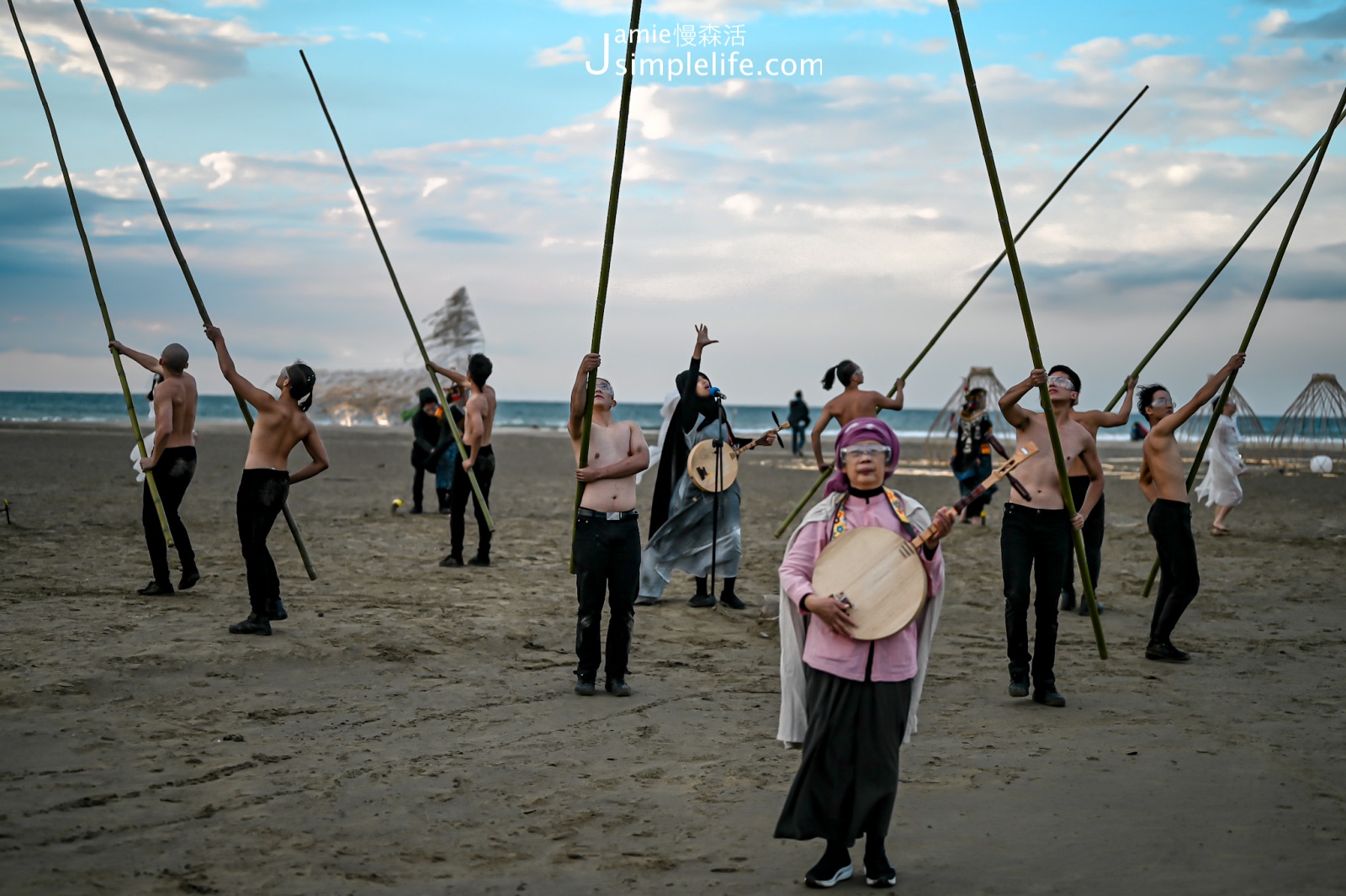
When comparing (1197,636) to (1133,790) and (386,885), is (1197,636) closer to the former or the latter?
(1133,790)

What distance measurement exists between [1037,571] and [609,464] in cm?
285

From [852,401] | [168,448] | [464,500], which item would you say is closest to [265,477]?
[168,448]

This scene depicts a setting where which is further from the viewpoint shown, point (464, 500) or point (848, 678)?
point (464, 500)

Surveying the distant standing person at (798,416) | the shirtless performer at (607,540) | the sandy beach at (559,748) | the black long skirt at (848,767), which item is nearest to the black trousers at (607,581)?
the shirtless performer at (607,540)

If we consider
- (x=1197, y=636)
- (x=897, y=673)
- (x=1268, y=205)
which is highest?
(x=1268, y=205)

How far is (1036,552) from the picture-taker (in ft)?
23.4

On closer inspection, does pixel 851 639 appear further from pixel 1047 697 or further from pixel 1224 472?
pixel 1224 472

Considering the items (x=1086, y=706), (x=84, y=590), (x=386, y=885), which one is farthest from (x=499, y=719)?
(x=84, y=590)

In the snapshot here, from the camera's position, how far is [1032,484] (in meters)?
7.19

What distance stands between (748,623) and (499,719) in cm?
373

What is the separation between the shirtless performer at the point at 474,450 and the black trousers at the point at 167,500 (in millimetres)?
2666

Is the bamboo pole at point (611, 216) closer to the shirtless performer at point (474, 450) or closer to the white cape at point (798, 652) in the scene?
the white cape at point (798, 652)

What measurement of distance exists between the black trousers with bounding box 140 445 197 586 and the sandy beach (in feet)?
1.36

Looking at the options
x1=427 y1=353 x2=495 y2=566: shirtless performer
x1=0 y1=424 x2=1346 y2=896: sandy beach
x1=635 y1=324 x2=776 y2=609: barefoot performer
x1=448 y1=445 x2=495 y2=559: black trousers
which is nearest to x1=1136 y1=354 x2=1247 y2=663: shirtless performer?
x1=0 y1=424 x2=1346 y2=896: sandy beach
